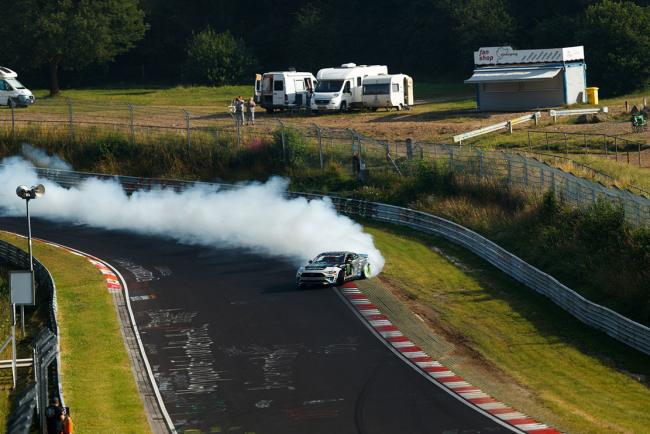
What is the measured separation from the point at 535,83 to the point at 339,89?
12.5m

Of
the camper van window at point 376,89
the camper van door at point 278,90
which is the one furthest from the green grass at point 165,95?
the camper van window at point 376,89

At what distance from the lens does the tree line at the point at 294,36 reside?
81375 millimetres

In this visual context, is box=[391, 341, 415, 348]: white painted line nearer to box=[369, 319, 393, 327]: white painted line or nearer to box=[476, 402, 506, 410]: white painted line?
box=[369, 319, 393, 327]: white painted line

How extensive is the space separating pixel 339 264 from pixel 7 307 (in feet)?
38.5

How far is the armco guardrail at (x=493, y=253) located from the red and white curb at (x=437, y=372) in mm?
5922

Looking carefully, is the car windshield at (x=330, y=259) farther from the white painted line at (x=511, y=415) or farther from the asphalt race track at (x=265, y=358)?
the white painted line at (x=511, y=415)

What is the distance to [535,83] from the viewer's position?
72.3 meters

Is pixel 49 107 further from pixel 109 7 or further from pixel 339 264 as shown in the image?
pixel 339 264

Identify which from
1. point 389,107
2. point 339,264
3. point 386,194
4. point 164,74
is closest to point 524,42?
point 389,107

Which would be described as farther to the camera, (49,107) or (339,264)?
(49,107)

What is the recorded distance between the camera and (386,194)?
171 feet

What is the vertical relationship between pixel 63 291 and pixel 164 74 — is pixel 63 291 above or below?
below

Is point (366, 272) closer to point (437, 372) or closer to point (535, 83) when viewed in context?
point (437, 372)

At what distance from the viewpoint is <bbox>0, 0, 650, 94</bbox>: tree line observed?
81375mm
